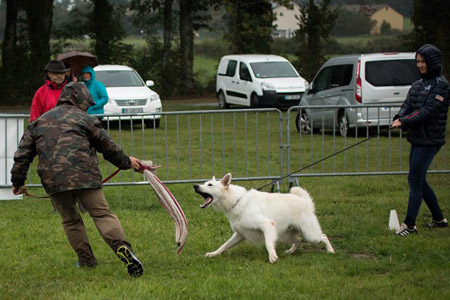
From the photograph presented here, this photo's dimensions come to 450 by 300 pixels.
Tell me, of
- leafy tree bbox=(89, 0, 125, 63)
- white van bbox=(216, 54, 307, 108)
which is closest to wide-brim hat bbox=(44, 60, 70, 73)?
white van bbox=(216, 54, 307, 108)

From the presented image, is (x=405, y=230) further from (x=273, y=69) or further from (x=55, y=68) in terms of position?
(x=273, y=69)

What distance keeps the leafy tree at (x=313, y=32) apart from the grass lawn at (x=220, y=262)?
906 inches

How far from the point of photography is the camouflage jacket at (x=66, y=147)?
6.22 m

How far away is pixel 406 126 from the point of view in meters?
7.84

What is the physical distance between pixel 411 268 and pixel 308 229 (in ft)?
3.50

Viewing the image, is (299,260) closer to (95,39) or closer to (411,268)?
(411,268)

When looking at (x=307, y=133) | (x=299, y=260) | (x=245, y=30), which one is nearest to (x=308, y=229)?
(x=299, y=260)

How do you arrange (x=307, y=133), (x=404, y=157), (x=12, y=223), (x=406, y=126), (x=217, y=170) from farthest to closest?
1. (x=307, y=133)
2. (x=404, y=157)
3. (x=217, y=170)
4. (x=12, y=223)
5. (x=406, y=126)

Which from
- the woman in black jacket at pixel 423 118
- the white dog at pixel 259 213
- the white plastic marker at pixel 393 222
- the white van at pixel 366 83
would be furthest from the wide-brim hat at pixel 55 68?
the white van at pixel 366 83

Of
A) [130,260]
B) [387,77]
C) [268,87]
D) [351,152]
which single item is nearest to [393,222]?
[130,260]

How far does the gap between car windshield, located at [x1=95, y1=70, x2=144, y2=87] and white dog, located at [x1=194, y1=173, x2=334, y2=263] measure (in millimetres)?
14876

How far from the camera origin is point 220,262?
6.98 m

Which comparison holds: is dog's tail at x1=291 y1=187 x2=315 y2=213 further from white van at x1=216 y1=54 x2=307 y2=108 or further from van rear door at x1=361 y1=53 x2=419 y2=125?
white van at x1=216 y1=54 x2=307 y2=108

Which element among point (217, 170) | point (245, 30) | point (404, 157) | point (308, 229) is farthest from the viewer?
point (245, 30)
